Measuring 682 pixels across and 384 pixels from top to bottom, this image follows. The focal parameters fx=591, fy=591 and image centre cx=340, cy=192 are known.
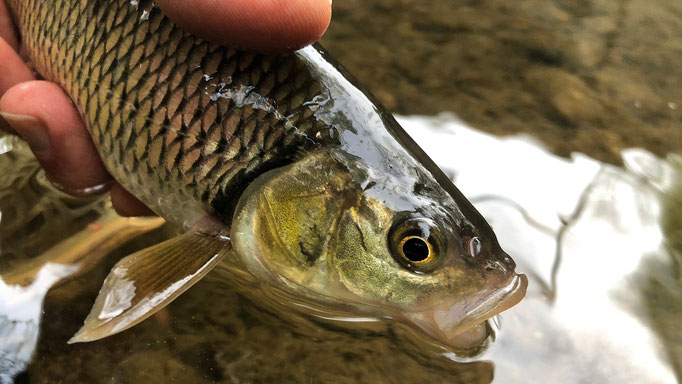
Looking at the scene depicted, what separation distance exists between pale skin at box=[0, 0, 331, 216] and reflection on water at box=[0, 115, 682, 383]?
268 mm

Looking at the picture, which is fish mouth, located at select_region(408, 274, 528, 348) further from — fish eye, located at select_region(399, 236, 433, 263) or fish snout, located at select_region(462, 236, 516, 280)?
fish eye, located at select_region(399, 236, 433, 263)

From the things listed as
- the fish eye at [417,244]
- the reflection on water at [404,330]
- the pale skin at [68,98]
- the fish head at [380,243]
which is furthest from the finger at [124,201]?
the fish eye at [417,244]

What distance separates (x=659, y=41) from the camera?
10.8 feet

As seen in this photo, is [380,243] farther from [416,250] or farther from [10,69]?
[10,69]

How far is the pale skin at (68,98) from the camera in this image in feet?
5.24

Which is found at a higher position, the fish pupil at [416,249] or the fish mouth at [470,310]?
the fish pupil at [416,249]

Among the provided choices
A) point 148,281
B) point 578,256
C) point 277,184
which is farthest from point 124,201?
point 578,256

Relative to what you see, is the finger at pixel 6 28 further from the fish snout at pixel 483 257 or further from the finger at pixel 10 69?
the fish snout at pixel 483 257

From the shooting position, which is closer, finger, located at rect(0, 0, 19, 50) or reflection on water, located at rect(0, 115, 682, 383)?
reflection on water, located at rect(0, 115, 682, 383)

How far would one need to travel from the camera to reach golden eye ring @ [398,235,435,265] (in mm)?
1502

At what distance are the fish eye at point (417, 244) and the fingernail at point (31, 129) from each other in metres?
1.26

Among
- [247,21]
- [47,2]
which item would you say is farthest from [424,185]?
[47,2]

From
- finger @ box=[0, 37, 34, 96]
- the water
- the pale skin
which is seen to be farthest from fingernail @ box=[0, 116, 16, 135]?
the water

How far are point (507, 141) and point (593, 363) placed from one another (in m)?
1.12
